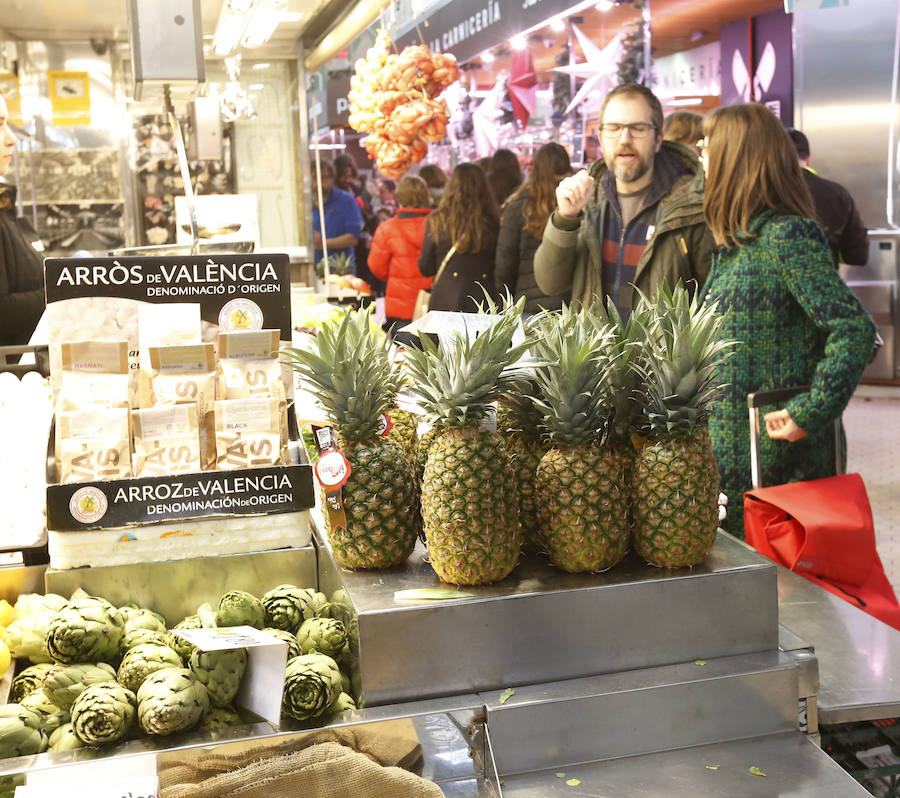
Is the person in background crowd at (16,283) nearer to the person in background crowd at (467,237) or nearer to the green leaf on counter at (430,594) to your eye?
the person in background crowd at (467,237)

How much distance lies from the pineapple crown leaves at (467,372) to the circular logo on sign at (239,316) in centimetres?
52

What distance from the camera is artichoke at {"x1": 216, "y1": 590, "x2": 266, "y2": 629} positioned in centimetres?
155

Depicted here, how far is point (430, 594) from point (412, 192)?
18.5 ft

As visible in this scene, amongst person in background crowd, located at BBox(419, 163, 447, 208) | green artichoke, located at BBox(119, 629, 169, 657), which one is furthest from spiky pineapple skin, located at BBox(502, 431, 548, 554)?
person in background crowd, located at BBox(419, 163, 447, 208)

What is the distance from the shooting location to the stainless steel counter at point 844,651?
1566 millimetres

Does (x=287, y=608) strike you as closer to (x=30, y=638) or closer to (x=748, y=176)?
(x=30, y=638)

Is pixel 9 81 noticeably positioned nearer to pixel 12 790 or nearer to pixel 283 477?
pixel 283 477

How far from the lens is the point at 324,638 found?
1.51 meters

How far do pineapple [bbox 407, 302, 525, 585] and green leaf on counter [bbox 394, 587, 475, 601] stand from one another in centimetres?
2

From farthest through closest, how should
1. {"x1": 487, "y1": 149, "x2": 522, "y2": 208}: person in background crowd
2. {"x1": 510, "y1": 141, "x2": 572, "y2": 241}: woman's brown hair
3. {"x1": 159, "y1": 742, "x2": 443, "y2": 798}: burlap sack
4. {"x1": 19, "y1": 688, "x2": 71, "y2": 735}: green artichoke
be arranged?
{"x1": 487, "y1": 149, "x2": 522, "y2": 208}: person in background crowd → {"x1": 510, "y1": 141, "x2": 572, "y2": 241}: woman's brown hair → {"x1": 19, "y1": 688, "x2": 71, "y2": 735}: green artichoke → {"x1": 159, "y1": 742, "x2": 443, "y2": 798}: burlap sack

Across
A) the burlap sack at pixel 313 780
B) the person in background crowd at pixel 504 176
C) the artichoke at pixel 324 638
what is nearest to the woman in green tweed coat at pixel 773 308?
the artichoke at pixel 324 638

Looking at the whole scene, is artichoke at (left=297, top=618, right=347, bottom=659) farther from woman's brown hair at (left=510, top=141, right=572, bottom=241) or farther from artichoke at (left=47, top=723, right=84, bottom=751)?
woman's brown hair at (left=510, top=141, right=572, bottom=241)

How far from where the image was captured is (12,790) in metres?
1.15

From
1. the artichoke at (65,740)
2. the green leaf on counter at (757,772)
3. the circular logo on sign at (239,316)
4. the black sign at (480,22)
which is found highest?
the black sign at (480,22)
